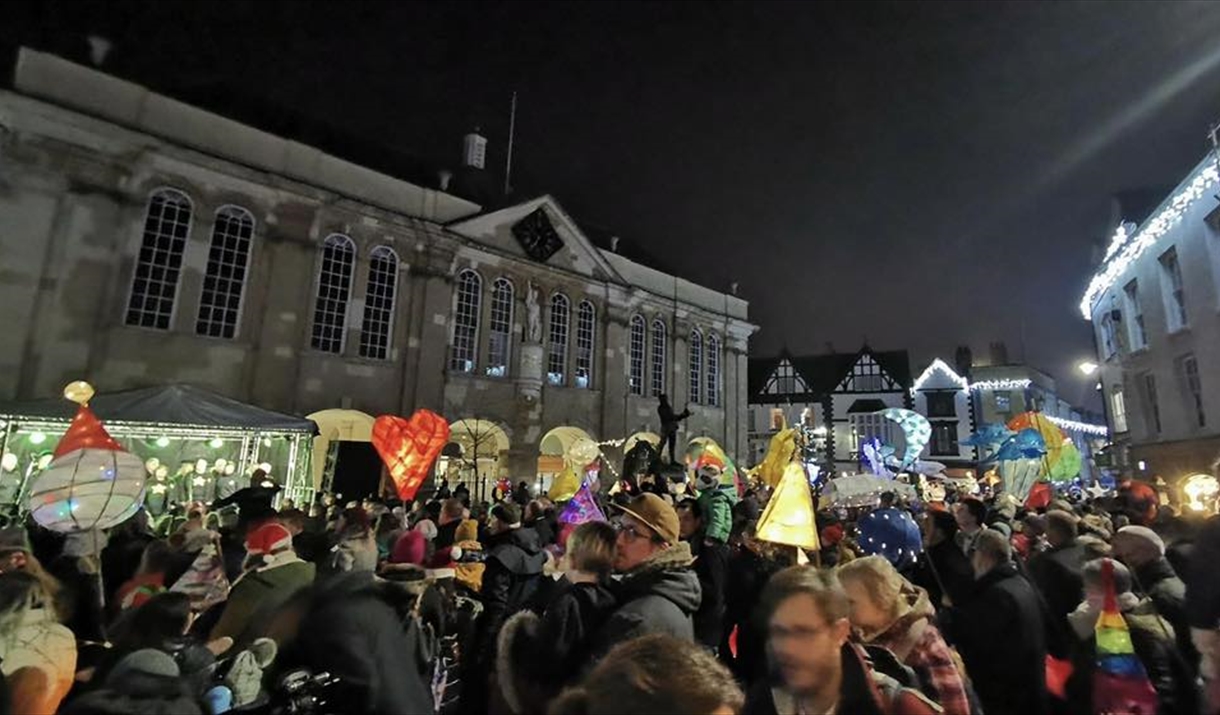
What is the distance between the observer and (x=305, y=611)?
3.10 m

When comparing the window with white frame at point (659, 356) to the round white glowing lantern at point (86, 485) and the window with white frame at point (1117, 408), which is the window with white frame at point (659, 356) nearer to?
the window with white frame at point (1117, 408)

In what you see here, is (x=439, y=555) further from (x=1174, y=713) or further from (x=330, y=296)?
(x=330, y=296)

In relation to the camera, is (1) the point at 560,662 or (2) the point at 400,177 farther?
(2) the point at 400,177

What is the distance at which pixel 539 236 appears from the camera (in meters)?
24.1

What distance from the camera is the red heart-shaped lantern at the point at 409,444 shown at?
1158 centimetres

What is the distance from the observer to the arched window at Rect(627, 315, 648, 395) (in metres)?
26.9

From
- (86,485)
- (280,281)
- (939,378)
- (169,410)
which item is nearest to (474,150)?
(280,281)

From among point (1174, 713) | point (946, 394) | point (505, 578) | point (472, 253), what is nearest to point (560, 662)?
point (505, 578)

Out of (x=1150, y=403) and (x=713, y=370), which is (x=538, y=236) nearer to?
(x=713, y=370)

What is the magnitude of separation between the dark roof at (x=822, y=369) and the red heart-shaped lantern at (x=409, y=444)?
34024 millimetres

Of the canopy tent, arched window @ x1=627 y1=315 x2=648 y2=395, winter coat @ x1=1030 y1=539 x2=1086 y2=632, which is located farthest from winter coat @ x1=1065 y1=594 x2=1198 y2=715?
arched window @ x1=627 y1=315 x2=648 y2=395

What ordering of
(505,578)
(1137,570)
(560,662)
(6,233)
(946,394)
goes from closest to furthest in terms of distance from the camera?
1. (560,662)
2. (1137,570)
3. (505,578)
4. (6,233)
5. (946,394)

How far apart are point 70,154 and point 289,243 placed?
5226mm

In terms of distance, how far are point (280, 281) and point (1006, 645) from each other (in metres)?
19.2
